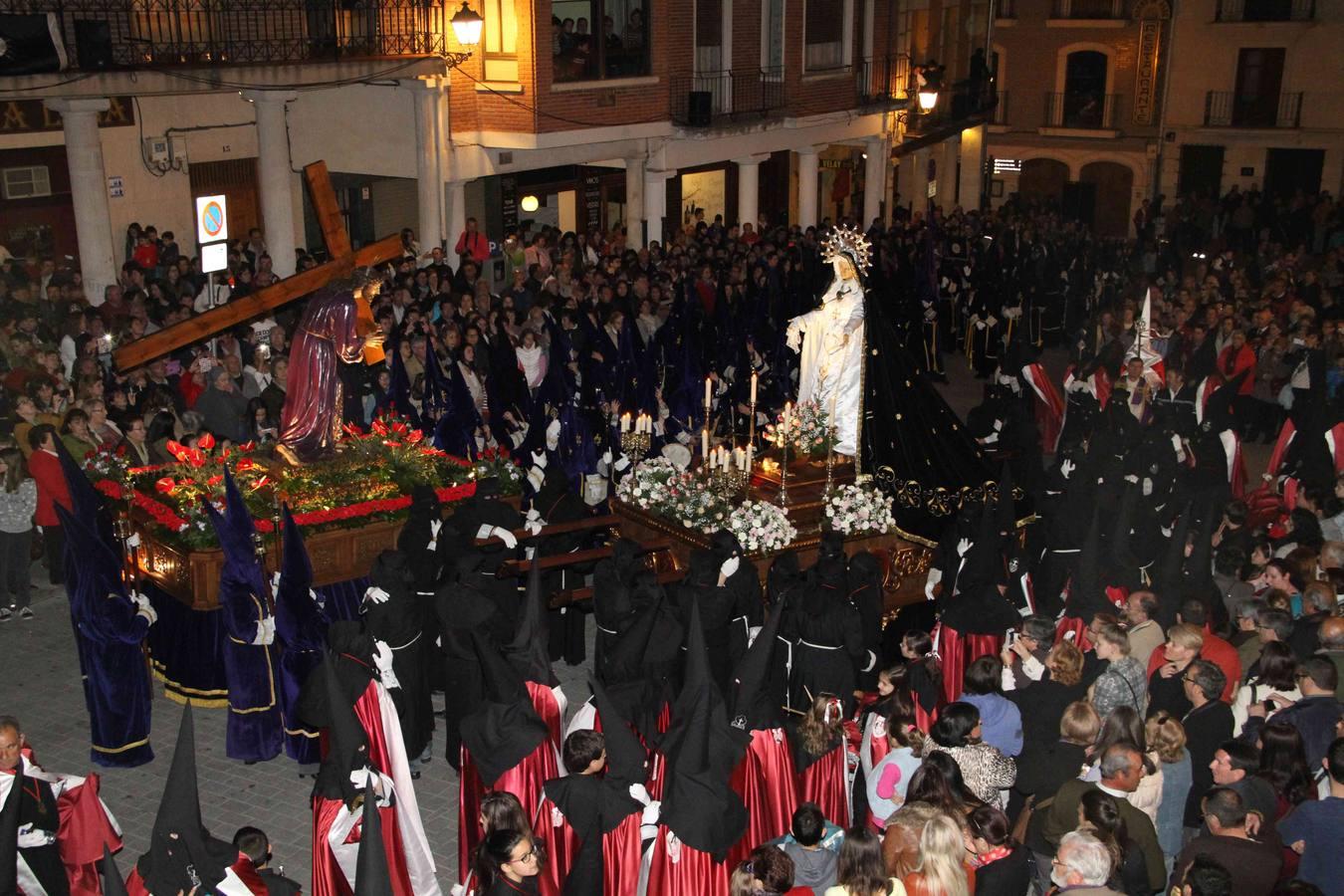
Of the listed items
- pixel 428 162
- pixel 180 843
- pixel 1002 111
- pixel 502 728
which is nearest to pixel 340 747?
pixel 502 728

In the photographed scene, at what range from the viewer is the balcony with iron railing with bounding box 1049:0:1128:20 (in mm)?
38688

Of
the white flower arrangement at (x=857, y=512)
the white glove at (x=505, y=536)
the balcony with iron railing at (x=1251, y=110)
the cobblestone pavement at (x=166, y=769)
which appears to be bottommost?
the cobblestone pavement at (x=166, y=769)

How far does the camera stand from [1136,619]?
32.6 ft

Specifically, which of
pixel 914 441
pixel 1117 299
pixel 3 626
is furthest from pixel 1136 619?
pixel 1117 299

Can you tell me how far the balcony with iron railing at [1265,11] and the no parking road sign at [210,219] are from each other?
27277 mm

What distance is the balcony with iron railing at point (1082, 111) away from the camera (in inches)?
1554

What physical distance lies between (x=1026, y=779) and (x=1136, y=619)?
1914 mm

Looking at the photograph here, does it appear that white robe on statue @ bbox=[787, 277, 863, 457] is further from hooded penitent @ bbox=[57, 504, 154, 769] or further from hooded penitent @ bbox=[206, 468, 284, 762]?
hooded penitent @ bbox=[57, 504, 154, 769]

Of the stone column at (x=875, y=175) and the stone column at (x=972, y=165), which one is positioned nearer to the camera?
the stone column at (x=875, y=175)

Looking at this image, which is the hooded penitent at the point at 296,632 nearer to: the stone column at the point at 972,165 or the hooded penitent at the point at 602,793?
the hooded penitent at the point at 602,793

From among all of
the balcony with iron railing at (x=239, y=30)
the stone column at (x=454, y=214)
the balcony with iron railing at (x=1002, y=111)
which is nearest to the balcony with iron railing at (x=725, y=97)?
the stone column at (x=454, y=214)

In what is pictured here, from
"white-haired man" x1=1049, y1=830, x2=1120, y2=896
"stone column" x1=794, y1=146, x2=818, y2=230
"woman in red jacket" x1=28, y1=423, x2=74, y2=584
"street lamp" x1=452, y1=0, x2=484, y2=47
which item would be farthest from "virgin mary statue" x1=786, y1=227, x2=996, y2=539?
"stone column" x1=794, y1=146, x2=818, y2=230

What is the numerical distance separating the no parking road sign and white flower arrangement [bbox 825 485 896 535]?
1090 centimetres

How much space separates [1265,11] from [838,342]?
28.3 m
